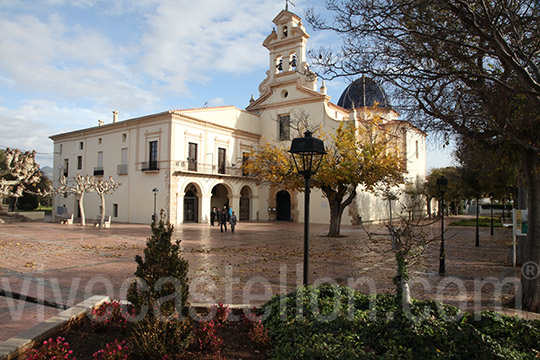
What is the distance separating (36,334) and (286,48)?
31.4 m

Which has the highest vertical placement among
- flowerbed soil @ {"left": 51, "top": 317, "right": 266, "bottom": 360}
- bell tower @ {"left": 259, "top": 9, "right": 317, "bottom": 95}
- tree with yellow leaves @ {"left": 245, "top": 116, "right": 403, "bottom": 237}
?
bell tower @ {"left": 259, "top": 9, "right": 317, "bottom": 95}

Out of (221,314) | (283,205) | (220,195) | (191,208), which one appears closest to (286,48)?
(283,205)

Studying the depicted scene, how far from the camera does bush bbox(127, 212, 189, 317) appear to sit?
3.70 metres

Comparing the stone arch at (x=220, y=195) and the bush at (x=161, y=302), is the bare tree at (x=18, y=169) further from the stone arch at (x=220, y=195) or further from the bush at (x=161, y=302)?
the bush at (x=161, y=302)

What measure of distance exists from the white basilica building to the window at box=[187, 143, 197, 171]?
0.08m

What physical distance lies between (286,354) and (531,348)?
2609 mm

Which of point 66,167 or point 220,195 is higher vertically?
point 66,167

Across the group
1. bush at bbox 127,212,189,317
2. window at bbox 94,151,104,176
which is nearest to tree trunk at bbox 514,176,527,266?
bush at bbox 127,212,189,317

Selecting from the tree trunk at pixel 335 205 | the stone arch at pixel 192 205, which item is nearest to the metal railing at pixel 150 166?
the stone arch at pixel 192 205

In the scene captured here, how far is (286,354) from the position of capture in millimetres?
3783

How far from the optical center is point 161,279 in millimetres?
3740

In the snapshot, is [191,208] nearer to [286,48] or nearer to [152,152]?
[152,152]

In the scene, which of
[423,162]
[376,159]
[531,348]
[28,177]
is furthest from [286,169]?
[423,162]

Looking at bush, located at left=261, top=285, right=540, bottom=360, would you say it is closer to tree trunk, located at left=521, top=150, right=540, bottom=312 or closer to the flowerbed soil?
the flowerbed soil
